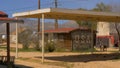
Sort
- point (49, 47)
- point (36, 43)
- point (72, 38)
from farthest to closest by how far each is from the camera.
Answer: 1. point (72, 38)
2. point (36, 43)
3. point (49, 47)

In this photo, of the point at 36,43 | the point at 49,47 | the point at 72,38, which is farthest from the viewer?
the point at 72,38

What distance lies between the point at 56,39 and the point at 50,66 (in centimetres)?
2201

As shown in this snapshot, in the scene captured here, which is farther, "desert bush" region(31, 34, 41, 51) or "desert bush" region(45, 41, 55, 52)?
"desert bush" region(31, 34, 41, 51)

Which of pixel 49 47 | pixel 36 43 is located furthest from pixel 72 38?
pixel 49 47

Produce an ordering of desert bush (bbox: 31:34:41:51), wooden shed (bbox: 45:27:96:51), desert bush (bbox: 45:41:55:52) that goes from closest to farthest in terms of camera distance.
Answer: desert bush (bbox: 45:41:55:52) → desert bush (bbox: 31:34:41:51) → wooden shed (bbox: 45:27:96:51)

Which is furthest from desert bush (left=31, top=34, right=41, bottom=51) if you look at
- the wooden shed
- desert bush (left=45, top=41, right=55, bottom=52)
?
desert bush (left=45, top=41, right=55, bottom=52)

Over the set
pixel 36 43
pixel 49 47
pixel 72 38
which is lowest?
pixel 49 47

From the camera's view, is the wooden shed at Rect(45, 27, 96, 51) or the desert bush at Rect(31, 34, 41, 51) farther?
the wooden shed at Rect(45, 27, 96, 51)

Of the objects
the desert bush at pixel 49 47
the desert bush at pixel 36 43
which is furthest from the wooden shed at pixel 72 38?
the desert bush at pixel 49 47

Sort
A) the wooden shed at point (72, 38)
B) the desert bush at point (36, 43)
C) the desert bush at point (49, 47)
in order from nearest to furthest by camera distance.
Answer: the desert bush at point (49, 47) < the desert bush at point (36, 43) < the wooden shed at point (72, 38)

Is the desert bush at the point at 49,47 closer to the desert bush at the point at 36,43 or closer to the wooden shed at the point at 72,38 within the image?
the desert bush at the point at 36,43

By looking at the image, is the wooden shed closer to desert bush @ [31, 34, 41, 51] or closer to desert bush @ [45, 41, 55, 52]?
desert bush @ [31, 34, 41, 51]

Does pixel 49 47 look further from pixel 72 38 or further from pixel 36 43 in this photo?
pixel 72 38

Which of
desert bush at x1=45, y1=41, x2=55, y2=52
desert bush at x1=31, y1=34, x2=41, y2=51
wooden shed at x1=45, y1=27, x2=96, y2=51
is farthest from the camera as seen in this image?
wooden shed at x1=45, y1=27, x2=96, y2=51
